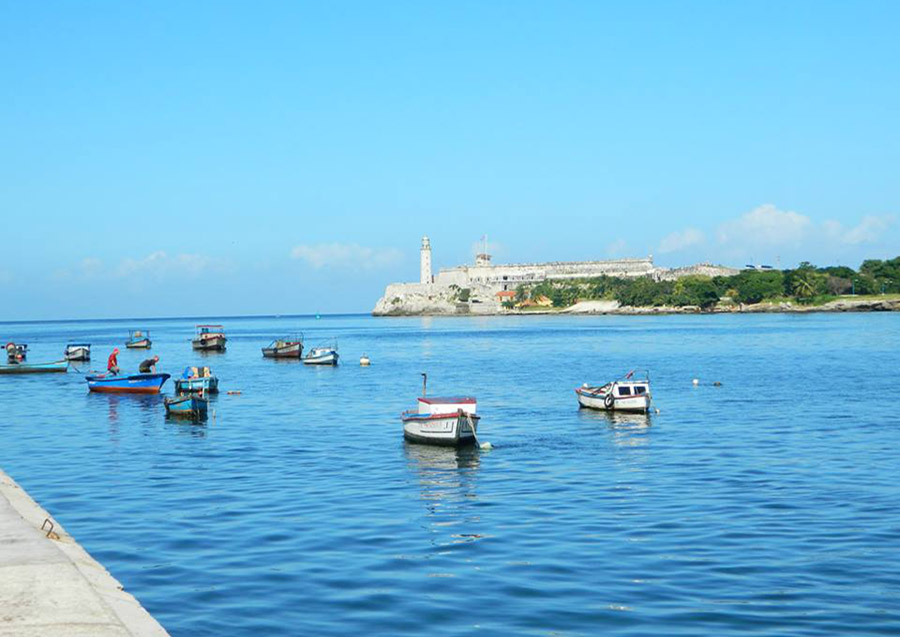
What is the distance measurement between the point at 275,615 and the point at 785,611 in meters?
9.20

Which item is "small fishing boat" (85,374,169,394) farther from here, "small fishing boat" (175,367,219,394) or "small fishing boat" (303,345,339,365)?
"small fishing boat" (303,345,339,365)

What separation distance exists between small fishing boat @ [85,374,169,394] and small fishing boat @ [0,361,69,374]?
27.0 m

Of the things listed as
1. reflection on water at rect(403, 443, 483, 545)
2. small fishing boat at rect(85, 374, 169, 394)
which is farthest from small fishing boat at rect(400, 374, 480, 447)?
small fishing boat at rect(85, 374, 169, 394)

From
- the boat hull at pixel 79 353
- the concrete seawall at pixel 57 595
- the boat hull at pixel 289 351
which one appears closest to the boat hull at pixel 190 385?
the concrete seawall at pixel 57 595

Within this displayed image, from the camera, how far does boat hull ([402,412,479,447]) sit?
3938cm

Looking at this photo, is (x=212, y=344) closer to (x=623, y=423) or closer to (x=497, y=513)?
(x=623, y=423)

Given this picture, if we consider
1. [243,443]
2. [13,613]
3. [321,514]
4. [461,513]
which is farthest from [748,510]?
[243,443]

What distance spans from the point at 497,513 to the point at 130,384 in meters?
47.9

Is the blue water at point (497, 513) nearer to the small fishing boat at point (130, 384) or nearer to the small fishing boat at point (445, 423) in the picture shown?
the small fishing boat at point (445, 423)

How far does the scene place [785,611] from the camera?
57.4 feet

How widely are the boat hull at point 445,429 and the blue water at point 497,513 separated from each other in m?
1.04

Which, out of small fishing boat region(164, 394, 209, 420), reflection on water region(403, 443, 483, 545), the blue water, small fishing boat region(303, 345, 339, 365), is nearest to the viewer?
the blue water

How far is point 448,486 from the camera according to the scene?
31.4m

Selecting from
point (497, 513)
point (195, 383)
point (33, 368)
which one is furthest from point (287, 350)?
point (497, 513)
